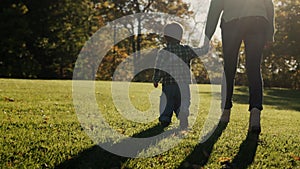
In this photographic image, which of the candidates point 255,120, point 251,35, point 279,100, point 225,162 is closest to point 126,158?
point 225,162

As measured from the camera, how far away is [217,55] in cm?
4406

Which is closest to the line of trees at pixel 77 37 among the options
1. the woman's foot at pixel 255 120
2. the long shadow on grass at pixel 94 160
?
the woman's foot at pixel 255 120

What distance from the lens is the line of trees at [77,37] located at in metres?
29.2

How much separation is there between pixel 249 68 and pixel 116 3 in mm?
31767

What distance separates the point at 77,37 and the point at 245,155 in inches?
1223

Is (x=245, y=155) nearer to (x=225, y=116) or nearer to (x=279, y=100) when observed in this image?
(x=225, y=116)

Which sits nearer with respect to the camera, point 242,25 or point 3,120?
point 242,25

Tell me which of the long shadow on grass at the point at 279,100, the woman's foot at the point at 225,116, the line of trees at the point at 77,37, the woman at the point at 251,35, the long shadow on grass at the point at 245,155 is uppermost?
the line of trees at the point at 77,37

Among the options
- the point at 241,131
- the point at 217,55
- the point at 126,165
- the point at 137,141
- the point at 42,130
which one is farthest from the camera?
the point at 217,55

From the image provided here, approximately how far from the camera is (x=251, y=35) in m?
4.27

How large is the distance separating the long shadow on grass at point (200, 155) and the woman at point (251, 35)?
1.84ft

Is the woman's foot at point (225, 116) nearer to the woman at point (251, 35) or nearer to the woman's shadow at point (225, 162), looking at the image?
the woman at point (251, 35)

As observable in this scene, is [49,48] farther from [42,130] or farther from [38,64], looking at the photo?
[42,130]

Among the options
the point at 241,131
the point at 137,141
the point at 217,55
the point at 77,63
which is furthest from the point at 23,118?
the point at 217,55
